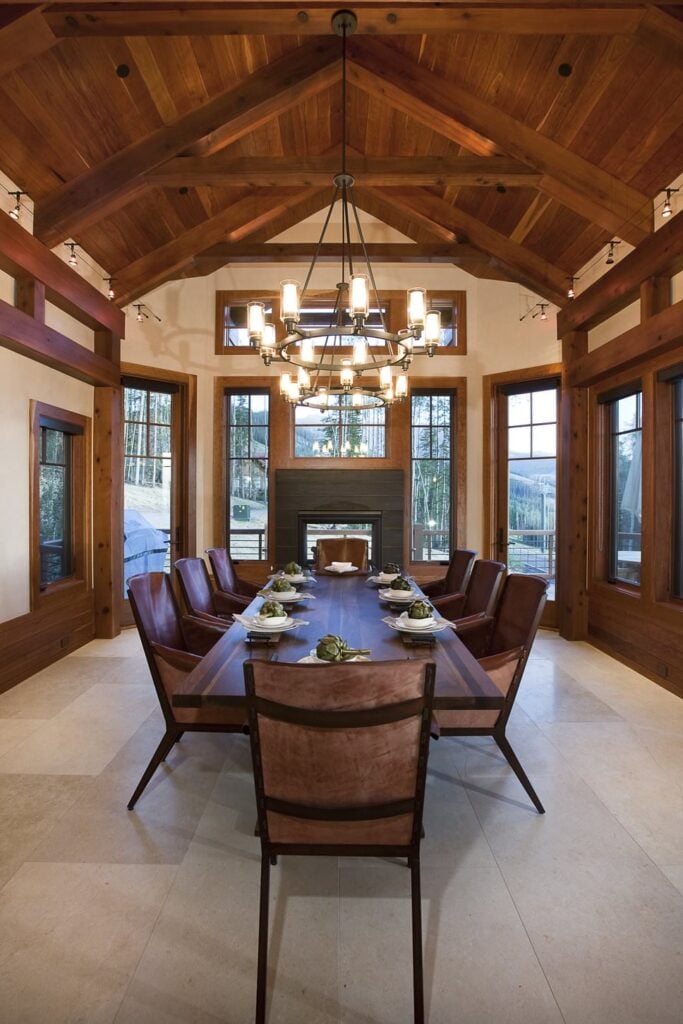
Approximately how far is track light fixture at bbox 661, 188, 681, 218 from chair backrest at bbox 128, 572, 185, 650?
12.6ft

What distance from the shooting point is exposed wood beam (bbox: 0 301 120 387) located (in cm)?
337

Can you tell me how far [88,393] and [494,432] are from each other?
4125 millimetres

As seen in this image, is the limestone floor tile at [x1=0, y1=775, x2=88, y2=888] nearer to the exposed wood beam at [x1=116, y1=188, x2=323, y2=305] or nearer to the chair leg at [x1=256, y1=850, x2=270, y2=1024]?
the chair leg at [x1=256, y1=850, x2=270, y2=1024]

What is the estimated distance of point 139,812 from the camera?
2164mm

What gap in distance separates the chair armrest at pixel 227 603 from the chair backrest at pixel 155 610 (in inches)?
35.4

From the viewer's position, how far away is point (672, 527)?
12.6 ft

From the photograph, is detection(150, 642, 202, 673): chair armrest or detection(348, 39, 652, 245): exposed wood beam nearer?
detection(150, 642, 202, 673): chair armrest

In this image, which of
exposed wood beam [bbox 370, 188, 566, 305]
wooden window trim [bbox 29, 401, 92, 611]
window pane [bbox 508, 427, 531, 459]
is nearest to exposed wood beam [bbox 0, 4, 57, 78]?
wooden window trim [bbox 29, 401, 92, 611]

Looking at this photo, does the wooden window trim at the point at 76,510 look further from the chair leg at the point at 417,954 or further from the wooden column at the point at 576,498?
the wooden column at the point at 576,498

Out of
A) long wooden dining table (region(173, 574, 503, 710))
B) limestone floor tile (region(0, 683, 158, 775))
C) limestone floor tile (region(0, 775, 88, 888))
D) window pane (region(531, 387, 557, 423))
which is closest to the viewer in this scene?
long wooden dining table (region(173, 574, 503, 710))

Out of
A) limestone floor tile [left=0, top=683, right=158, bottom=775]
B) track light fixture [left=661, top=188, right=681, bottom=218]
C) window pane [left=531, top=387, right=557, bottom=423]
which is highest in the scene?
track light fixture [left=661, top=188, right=681, bottom=218]

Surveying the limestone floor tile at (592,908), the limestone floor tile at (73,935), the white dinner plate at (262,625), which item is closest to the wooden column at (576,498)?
→ the limestone floor tile at (592,908)

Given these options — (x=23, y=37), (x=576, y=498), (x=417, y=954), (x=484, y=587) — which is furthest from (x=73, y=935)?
(x=576, y=498)

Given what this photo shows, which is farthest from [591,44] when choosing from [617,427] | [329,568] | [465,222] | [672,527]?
[329,568]
